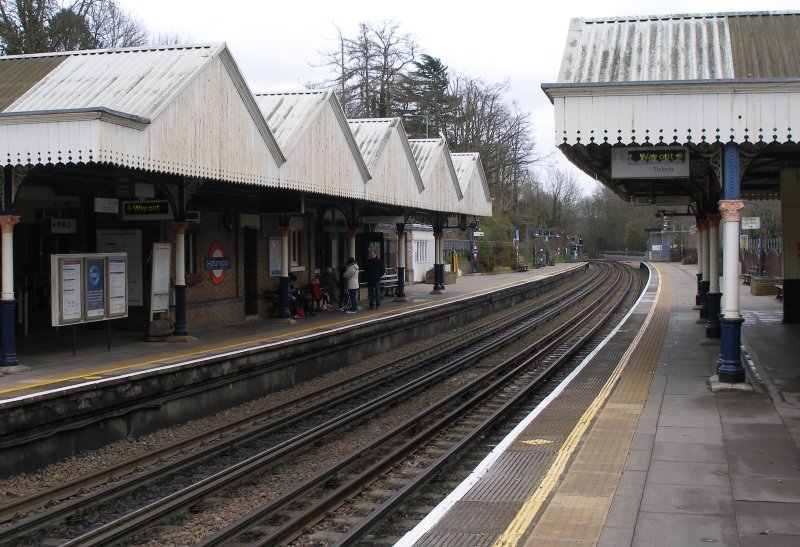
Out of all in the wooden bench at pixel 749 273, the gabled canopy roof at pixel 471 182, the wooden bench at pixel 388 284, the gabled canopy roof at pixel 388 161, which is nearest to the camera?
the gabled canopy roof at pixel 388 161

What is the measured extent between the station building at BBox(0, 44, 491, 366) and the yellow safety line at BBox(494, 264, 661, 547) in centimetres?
675

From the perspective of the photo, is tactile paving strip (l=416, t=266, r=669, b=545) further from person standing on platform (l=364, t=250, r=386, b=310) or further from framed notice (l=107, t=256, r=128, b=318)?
person standing on platform (l=364, t=250, r=386, b=310)

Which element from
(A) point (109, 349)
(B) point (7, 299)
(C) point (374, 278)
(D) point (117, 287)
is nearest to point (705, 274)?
(C) point (374, 278)

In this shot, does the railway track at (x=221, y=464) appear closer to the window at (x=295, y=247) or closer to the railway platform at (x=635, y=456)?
the railway platform at (x=635, y=456)

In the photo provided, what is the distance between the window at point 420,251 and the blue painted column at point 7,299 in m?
28.5

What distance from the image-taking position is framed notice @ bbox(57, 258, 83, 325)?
1213cm

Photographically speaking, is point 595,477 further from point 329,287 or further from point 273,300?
point 329,287

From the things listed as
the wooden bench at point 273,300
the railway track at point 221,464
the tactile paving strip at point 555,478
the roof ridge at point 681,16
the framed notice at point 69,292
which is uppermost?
the roof ridge at point 681,16

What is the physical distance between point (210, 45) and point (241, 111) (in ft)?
4.00

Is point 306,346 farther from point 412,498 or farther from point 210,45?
point 412,498

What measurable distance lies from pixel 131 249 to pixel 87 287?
3011mm

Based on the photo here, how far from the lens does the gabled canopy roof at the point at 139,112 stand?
10602mm

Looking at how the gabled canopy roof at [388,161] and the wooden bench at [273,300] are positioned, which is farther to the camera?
the gabled canopy roof at [388,161]

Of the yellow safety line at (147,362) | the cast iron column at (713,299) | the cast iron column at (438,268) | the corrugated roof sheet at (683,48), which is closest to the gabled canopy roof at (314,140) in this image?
the yellow safety line at (147,362)
